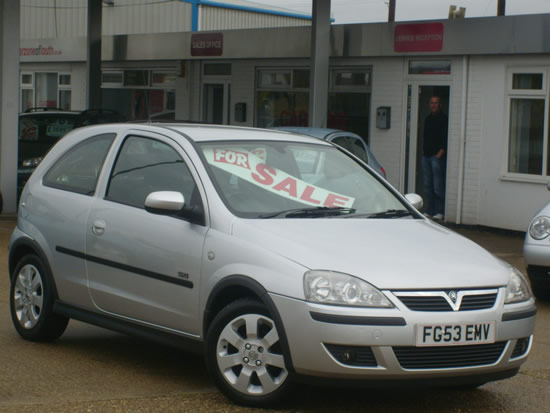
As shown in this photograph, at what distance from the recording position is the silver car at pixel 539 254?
9.61 metres

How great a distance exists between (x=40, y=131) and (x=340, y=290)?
15055 millimetres

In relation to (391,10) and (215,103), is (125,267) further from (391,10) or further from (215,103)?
(391,10)

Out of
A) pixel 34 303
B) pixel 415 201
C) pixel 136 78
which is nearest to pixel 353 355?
pixel 415 201

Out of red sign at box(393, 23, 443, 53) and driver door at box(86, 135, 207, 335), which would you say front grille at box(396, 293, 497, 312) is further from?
red sign at box(393, 23, 443, 53)

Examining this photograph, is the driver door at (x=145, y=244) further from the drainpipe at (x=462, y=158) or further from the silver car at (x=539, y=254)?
the drainpipe at (x=462, y=158)

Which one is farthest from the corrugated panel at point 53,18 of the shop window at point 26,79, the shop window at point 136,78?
the shop window at point 136,78

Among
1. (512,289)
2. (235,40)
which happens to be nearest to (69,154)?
(512,289)

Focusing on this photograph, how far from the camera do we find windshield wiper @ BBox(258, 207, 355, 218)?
5.96 meters

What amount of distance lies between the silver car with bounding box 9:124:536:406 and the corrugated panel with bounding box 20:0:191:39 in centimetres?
3200

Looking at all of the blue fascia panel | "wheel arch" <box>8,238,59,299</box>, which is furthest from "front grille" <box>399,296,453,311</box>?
the blue fascia panel

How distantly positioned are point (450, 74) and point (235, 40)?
18.7 feet

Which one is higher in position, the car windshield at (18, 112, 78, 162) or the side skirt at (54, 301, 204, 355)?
the car windshield at (18, 112, 78, 162)

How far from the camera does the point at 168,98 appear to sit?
962 inches

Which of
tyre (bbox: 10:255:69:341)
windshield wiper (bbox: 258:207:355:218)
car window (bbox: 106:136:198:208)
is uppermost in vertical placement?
car window (bbox: 106:136:198:208)
